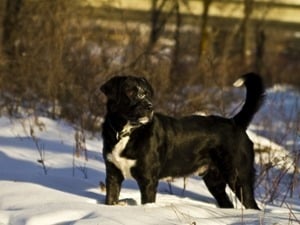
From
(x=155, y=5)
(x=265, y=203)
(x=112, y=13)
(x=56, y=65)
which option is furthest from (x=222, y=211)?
(x=155, y=5)

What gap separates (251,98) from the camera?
6.91m

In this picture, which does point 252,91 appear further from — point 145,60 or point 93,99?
point 145,60

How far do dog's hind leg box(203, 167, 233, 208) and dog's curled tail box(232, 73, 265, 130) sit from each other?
545mm

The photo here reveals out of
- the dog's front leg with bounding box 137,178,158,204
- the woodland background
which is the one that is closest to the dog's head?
the dog's front leg with bounding box 137,178,158,204

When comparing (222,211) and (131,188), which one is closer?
(222,211)

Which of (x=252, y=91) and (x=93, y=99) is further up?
Result: (x=252, y=91)

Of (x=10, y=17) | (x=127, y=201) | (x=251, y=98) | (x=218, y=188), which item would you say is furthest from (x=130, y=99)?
(x=10, y=17)

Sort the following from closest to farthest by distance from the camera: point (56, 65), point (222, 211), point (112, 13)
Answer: point (222, 211) < point (56, 65) < point (112, 13)

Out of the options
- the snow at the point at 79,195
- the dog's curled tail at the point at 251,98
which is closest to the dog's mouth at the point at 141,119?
the snow at the point at 79,195

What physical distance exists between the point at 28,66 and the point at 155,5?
7.53 metres

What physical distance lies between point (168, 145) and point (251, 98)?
93 centimetres

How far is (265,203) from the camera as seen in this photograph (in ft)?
23.8

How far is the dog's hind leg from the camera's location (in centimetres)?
705

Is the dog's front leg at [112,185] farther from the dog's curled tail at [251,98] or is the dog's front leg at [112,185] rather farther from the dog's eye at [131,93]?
the dog's curled tail at [251,98]
